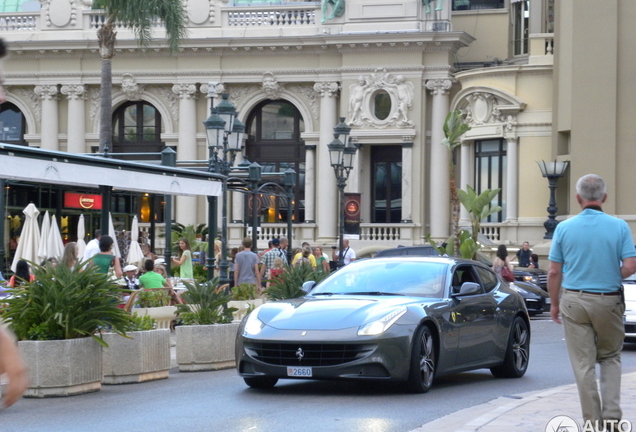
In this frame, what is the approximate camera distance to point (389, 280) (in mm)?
13156

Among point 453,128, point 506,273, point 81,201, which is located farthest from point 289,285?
point 453,128

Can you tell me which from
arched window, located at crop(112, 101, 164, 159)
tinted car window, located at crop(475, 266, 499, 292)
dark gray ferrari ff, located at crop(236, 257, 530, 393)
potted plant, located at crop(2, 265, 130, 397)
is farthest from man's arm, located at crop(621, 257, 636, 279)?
arched window, located at crop(112, 101, 164, 159)

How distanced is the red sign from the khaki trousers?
98.8 ft

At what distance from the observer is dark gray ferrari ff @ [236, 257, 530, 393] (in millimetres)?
11641

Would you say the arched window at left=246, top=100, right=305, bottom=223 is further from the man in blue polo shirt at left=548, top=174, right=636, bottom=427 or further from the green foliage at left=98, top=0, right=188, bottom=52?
the man in blue polo shirt at left=548, top=174, right=636, bottom=427

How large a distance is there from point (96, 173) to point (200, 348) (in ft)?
15.0

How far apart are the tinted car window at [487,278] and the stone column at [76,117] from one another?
3641 cm

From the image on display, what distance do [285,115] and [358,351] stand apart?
38.1m

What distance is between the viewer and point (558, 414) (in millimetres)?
10094

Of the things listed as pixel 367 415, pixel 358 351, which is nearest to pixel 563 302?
pixel 367 415

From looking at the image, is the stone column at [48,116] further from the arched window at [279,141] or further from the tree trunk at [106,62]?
the tree trunk at [106,62]

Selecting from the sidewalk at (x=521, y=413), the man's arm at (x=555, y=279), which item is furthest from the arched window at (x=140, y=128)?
the man's arm at (x=555, y=279)

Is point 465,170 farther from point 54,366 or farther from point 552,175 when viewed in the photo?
point 54,366

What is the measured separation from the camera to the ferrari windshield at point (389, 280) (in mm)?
12961
